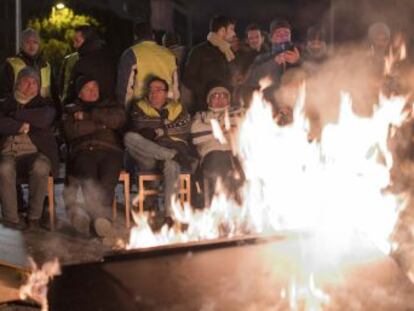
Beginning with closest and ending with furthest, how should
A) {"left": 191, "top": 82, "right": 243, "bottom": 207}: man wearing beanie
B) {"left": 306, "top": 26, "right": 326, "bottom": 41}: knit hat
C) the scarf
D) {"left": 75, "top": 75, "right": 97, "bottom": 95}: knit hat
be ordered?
{"left": 75, "top": 75, "right": 97, "bottom": 95}: knit hat → {"left": 191, "top": 82, "right": 243, "bottom": 207}: man wearing beanie → the scarf → {"left": 306, "top": 26, "right": 326, "bottom": 41}: knit hat

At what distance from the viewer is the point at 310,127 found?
7.71m

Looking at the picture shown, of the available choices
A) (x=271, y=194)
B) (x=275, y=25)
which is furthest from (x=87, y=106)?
(x=275, y=25)

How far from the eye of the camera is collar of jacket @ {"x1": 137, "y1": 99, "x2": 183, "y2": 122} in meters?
7.18

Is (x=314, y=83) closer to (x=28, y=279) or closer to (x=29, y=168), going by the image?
(x=29, y=168)

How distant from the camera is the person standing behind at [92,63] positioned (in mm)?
7508

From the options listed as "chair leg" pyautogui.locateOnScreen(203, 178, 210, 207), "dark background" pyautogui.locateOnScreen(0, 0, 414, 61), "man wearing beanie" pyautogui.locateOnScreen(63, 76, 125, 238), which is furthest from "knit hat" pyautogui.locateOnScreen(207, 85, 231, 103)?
"dark background" pyautogui.locateOnScreen(0, 0, 414, 61)

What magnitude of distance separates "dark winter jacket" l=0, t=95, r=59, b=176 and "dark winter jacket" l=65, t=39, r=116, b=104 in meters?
0.41

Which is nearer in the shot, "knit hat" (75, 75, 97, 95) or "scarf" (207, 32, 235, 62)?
"knit hat" (75, 75, 97, 95)

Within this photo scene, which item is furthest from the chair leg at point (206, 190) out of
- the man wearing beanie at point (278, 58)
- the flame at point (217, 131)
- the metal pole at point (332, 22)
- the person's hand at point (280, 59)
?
the metal pole at point (332, 22)

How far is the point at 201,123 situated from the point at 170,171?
2.31 ft

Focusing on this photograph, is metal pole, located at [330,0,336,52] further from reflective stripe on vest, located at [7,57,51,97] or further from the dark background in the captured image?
reflective stripe on vest, located at [7,57,51,97]

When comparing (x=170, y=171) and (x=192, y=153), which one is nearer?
(x=170, y=171)

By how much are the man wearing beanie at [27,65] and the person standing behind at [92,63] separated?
15.0 inches

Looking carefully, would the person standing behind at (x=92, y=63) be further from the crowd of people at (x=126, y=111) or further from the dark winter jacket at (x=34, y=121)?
the dark winter jacket at (x=34, y=121)
